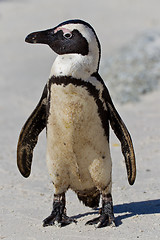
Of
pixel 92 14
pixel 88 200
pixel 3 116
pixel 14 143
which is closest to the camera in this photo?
pixel 88 200

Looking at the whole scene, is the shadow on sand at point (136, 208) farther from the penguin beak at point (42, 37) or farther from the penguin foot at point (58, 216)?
the penguin beak at point (42, 37)

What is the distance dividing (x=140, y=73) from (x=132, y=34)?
459cm

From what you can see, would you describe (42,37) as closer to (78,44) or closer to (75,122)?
(78,44)

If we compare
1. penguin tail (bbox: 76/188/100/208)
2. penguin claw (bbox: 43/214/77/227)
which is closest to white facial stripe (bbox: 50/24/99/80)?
penguin tail (bbox: 76/188/100/208)

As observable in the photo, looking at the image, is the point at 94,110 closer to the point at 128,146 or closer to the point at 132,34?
the point at 128,146

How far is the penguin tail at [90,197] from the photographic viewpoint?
3.94 metres

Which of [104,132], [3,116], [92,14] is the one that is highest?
[92,14]

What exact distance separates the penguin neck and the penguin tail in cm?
97

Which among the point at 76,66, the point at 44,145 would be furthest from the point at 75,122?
the point at 44,145

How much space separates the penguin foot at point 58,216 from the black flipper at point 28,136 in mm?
349

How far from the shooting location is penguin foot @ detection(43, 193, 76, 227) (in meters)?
3.81

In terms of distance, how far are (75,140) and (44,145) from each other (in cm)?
291

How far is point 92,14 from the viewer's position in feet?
51.1

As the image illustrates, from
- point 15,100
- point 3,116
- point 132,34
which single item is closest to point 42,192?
point 3,116
